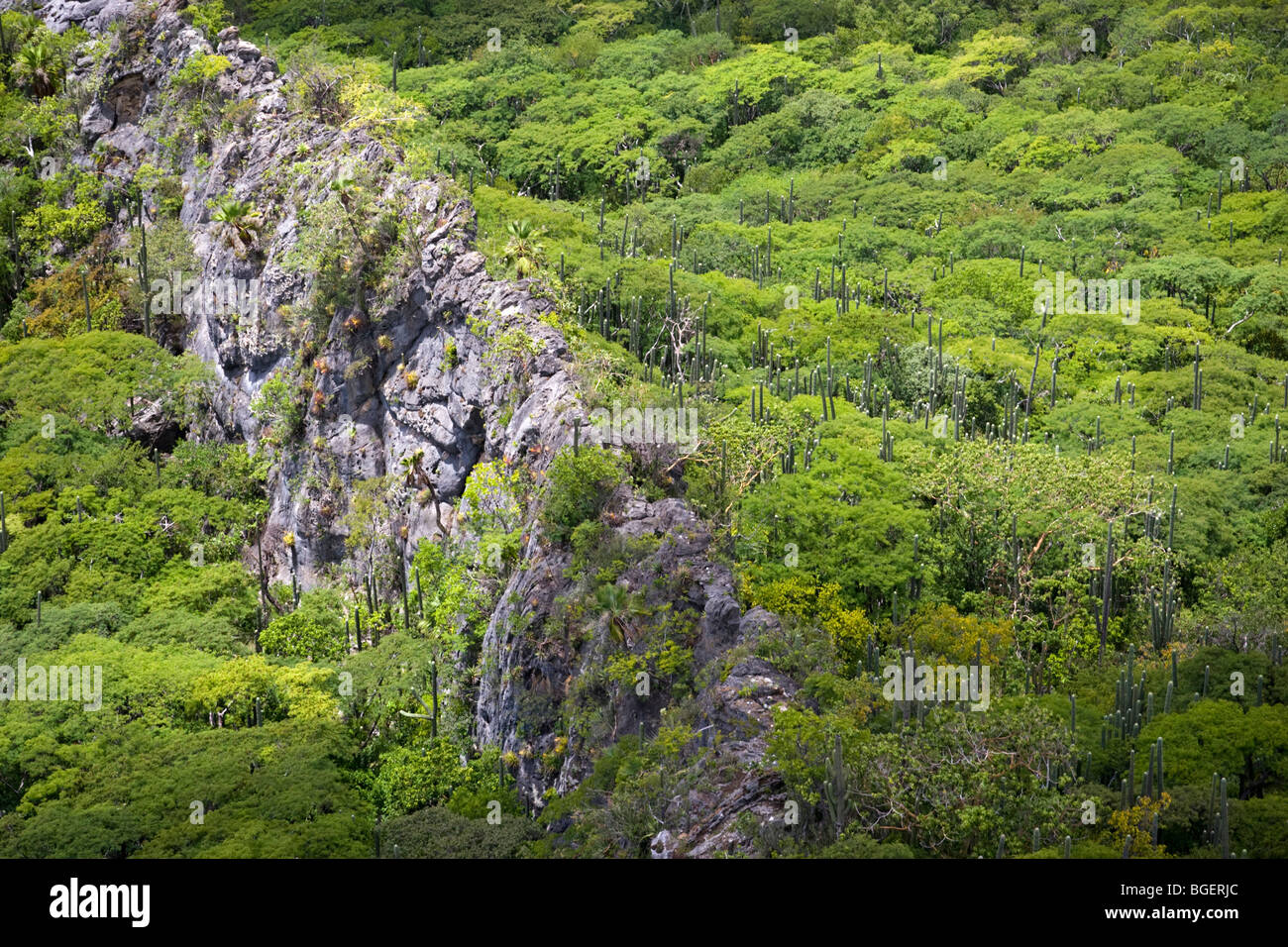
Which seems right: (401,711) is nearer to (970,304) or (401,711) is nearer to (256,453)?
(256,453)

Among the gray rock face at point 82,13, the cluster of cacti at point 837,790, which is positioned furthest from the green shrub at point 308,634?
the gray rock face at point 82,13

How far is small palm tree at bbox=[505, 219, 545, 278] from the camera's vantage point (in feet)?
172

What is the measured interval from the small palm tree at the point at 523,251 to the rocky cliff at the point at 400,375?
1.00 m

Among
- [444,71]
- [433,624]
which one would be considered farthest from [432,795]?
[444,71]

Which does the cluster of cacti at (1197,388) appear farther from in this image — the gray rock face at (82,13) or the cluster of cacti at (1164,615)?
the gray rock face at (82,13)

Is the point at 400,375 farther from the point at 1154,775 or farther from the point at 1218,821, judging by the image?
the point at 1218,821

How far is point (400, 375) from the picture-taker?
181ft

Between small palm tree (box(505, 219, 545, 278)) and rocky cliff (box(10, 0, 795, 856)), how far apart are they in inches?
39.2

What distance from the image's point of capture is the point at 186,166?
2808 inches

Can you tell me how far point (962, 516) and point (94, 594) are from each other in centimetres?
3115

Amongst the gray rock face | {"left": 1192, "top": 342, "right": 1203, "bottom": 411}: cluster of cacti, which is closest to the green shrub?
{"left": 1192, "top": 342, "right": 1203, "bottom": 411}: cluster of cacti

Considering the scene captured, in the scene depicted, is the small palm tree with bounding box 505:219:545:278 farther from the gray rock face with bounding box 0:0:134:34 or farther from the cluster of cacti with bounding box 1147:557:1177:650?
the gray rock face with bounding box 0:0:134:34

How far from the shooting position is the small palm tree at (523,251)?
52.3 metres

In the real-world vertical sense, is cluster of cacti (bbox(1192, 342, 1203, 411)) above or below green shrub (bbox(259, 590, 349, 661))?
above
